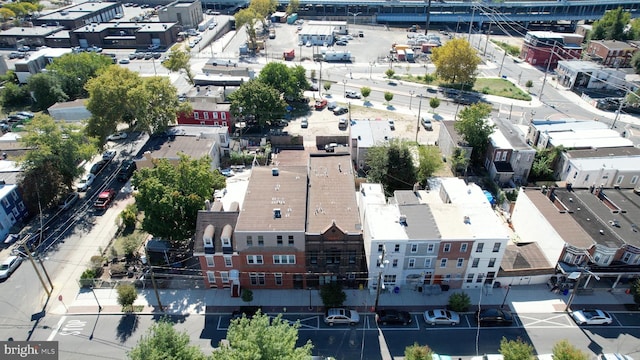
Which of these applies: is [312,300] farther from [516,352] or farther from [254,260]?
[516,352]

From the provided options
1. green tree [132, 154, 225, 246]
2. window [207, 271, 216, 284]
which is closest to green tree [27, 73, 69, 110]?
green tree [132, 154, 225, 246]

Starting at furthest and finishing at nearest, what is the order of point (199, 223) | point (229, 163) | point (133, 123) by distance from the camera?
point (133, 123) < point (229, 163) < point (199, 223)

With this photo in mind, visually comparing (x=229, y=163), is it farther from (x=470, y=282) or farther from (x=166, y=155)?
(x=470, y=282)

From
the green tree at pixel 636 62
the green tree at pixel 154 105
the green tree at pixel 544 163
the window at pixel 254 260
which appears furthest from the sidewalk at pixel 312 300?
the green tree at pixel 636 62

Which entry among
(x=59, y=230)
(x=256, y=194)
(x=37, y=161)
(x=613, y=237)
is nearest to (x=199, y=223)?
(x=256, y=194)

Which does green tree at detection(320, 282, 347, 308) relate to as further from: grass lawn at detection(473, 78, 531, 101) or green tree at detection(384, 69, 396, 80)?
grass lawn at detection(473, 78, 531, 101)

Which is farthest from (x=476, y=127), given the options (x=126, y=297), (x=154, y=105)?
(x=126, y=297)
